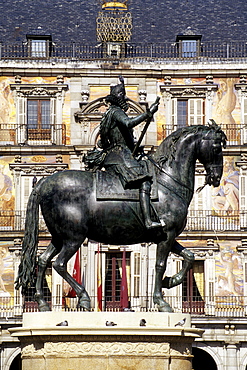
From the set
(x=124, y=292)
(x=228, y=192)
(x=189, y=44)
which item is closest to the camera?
(x=124, y=292)

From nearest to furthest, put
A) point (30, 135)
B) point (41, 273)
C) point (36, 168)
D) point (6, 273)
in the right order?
point (41, 273) < point (6, 273) < point (36, 168) < point (30, 135)

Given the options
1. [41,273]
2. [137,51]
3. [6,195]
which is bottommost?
[41,273]

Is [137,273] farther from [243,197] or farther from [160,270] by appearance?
[160,270]

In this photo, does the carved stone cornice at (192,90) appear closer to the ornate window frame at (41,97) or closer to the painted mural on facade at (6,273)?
the ornate window frame at (41,97)

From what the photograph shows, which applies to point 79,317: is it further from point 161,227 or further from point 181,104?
point 181,104

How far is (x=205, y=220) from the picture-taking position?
149 feet

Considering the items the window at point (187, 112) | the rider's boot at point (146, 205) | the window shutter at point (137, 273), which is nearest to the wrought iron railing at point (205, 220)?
the window shutter at point (137, 273)

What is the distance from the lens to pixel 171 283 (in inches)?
653

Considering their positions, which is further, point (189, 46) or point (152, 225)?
point (189, 46)

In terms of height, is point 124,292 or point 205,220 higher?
point 205,220

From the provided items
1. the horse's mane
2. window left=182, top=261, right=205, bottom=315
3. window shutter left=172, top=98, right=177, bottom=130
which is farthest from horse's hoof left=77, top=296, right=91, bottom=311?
window shutter left=172, top=98, right=177, bottom=130

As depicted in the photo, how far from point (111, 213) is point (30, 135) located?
30.2m

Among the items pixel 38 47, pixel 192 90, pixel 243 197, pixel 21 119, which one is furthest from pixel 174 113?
pixel 38 47

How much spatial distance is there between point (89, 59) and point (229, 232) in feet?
30.4
